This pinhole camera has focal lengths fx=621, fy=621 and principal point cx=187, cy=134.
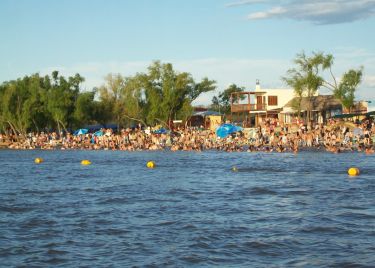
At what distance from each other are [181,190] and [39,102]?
66.8 meters

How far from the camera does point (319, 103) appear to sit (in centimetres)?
7344

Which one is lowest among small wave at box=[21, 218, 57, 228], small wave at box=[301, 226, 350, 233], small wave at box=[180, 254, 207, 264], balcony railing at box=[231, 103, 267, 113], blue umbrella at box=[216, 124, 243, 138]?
small wave at box=[180, 254, 207, 264]

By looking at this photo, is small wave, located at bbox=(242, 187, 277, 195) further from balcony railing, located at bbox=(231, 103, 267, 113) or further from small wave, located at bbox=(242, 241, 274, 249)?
balcony railing, located at bbox=(231, 103, 267, 113)

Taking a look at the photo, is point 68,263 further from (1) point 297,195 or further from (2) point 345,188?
(2) point 345,188

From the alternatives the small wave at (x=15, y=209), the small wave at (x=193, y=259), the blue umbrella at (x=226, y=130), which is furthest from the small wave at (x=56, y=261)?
the blue umbrella at (x=226, y=130)

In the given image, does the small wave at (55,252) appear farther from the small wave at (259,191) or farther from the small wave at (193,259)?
the small wave at (259,191)

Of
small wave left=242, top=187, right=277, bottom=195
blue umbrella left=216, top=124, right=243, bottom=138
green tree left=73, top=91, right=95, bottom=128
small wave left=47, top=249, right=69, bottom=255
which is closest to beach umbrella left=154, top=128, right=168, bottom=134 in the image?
blue umbrella left=216, top=124, right=243, bottom=138

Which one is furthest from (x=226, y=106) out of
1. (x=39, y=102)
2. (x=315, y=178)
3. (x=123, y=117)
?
(x=315, y=178)

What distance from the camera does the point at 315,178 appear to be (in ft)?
103

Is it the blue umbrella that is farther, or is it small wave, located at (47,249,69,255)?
the blue umbrella

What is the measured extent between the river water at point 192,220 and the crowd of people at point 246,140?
67.3ft

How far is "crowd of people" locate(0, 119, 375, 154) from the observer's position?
180 feet

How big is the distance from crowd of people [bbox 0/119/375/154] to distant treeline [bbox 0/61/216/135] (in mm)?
3837

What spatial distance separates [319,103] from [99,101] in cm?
3436
